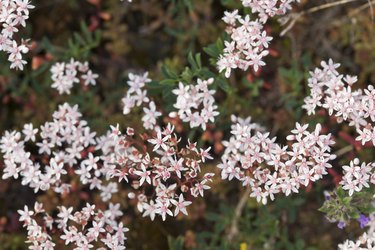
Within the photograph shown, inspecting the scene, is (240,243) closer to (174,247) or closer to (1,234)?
(174,247)

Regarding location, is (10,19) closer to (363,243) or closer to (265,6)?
(265,6)

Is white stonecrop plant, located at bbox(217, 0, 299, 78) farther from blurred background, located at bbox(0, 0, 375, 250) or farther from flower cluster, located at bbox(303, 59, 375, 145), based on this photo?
blurred background, located at bbox(0, 0, 375, 250)

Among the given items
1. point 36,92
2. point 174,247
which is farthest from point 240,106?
point 36,92

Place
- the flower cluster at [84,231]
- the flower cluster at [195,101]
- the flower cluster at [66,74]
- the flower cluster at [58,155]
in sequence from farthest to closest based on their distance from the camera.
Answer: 1. the flower cluster at [66,74]
2. the flower cluster at [58,155]
3. the flower cluster at [195,101]
4. the flower cluster at [84,231]

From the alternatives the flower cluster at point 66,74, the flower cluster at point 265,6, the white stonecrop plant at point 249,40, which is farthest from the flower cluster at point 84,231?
the flower cluster at point 265,6

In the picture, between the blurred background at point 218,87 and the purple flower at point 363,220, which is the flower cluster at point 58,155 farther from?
the purple flower at point 363,220

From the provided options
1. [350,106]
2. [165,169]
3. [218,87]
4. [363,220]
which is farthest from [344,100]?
[218,87]
